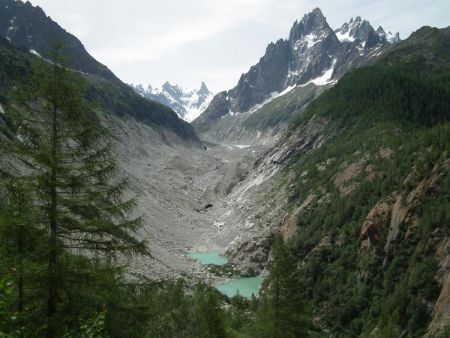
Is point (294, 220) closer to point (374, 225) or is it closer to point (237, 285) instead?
point (237, 285)

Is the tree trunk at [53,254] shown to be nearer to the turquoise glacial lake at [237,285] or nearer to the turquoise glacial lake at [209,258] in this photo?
the turquoise glacial lake at [237,285]

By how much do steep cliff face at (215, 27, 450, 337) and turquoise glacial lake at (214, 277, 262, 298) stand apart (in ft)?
11.6

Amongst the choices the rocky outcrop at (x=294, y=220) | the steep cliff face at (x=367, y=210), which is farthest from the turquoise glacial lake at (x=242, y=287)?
the rocky outcrop at (x=294, y=220)

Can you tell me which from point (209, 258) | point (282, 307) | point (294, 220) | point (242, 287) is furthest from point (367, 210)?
point (209, 258)

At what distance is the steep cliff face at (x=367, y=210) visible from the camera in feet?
161

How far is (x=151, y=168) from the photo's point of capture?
161 metres

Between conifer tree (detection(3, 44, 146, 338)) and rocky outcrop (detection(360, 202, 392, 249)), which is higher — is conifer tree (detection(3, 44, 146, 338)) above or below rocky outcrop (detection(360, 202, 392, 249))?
above

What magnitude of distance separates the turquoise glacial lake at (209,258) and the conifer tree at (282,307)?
50.6 m

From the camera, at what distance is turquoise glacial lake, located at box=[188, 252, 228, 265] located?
8525cm

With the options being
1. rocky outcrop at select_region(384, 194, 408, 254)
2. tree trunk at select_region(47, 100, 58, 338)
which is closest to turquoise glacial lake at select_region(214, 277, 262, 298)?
rocky outcrop at select_region(384, 194, 408, 254)

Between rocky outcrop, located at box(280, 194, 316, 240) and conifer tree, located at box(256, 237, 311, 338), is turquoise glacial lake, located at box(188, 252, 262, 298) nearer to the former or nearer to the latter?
rocky outcrop, located at box(280, 194, 316, 240)

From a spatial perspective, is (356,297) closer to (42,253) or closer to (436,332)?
(436,332)

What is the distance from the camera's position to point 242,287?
72.9 metres

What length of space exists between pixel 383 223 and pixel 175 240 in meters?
48.0
